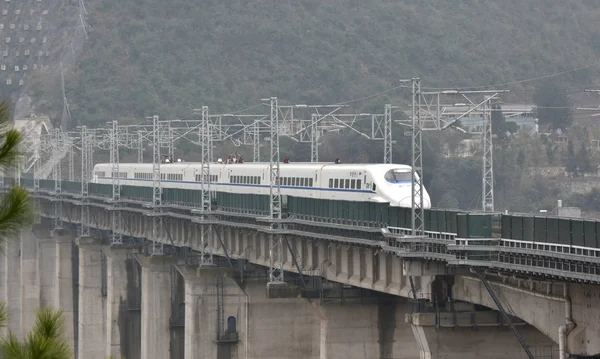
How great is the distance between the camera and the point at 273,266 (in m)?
64.9

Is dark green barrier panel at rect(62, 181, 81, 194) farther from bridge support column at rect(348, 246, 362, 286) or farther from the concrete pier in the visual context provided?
bridge support column at rect(348, 246, 362, 286)

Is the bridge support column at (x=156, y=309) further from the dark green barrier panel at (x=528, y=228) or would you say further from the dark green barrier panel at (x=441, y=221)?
the dark green barrier panel at (x=528, y=228)

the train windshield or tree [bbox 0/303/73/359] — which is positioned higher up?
the train windshield

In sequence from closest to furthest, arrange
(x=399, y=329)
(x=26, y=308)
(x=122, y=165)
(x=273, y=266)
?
(x=399, y=329) < (x=273, y=266) < (x=122, y=165) < (x=26, y=308)

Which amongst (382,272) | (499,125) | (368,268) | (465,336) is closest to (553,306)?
(465,336)

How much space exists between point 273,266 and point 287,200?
3.22 meters

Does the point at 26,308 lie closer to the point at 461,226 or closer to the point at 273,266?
the point at 273,266

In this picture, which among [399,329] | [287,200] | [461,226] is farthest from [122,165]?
[461,226]

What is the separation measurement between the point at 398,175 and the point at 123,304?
48.0 meters

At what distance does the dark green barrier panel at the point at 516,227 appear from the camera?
3906cm

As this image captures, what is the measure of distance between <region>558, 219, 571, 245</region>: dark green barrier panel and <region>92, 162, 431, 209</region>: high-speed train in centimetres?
1789

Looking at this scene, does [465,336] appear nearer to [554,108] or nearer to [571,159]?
[571,159]

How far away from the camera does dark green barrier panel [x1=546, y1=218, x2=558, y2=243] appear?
1443 inches

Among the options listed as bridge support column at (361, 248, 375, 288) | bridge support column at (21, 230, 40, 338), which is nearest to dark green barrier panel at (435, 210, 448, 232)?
bridge support column at (361, 248, 375, 288)
